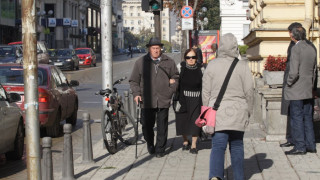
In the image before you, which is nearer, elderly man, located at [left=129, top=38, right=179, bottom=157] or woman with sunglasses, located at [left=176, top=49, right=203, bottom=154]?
elderly man, located at [left=129, top=38, right=179, bottom=157]

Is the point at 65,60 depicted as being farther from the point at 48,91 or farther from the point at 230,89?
the point at 230,89

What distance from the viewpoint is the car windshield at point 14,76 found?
46.1 feet

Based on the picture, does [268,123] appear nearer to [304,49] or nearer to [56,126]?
[304,49]

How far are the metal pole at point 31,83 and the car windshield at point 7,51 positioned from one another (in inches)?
1164

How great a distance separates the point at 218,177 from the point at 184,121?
143 inches

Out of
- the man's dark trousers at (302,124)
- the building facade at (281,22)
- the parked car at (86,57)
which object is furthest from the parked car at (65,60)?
the man's dark trousers at (302,124)

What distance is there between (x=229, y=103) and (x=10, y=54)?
28657mm

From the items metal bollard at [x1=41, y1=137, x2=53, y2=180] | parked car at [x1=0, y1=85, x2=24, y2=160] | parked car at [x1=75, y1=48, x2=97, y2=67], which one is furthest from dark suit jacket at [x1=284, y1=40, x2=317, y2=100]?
parked car at [x1=75, y1=48, x2=97, y2=67]

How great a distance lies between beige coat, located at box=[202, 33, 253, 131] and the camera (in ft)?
24.5

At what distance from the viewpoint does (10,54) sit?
34.9m

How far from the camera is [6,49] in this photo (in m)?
35.6

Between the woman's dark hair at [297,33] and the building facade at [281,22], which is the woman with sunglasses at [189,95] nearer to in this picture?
the woman's dark hair at [297,33]

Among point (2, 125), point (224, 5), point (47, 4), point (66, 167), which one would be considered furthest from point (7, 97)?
point (47, 4)

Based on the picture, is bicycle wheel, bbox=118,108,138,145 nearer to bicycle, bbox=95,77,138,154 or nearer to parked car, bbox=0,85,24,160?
bicycle, bbox=95,77,138,154
